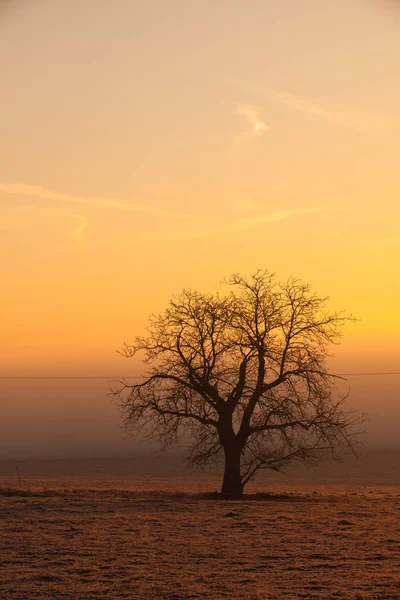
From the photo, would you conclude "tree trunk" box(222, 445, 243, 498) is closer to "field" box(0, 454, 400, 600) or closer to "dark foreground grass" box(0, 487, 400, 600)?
"field" box(0, 454, 400, 600)

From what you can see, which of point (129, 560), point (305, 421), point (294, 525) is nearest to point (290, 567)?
point (129, 560)

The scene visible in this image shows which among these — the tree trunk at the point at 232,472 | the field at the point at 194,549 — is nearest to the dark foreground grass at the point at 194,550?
the field at the point at 194,549

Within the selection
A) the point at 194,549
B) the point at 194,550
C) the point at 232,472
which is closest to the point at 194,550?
the point at 194,550

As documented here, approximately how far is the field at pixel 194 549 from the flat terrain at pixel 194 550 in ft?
0.07

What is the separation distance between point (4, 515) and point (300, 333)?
11737 millimetres

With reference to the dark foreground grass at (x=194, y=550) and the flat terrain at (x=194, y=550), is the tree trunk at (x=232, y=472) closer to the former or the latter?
the flat terrain at (x=194, y=550)

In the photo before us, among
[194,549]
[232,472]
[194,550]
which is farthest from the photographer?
[232,472]

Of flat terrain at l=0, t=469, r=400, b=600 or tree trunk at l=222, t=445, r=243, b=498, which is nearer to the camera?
flat terrain at l=0, t=469, r=400, b=600

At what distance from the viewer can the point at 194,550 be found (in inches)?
625

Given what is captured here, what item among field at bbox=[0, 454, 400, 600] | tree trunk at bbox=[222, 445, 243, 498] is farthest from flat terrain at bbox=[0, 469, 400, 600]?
tree trunk at bbox=[222, 445, 243, 498]

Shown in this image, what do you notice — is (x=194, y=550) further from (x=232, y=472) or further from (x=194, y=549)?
(x=232, y=472)

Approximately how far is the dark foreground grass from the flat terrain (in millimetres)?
21

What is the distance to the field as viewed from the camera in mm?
12562

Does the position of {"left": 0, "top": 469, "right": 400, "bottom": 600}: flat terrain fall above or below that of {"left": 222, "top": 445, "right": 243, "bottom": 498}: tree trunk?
below
